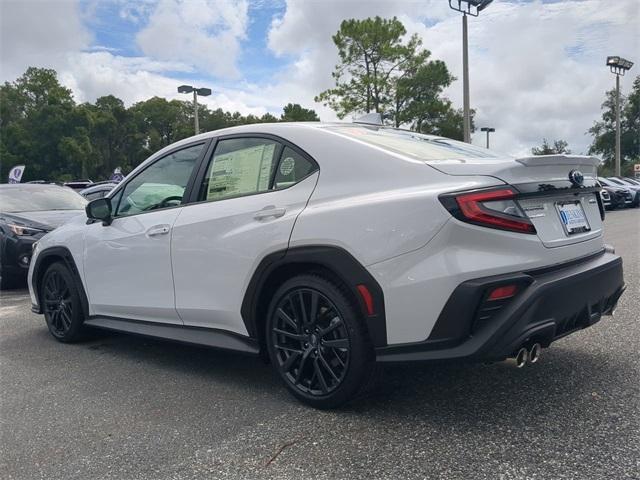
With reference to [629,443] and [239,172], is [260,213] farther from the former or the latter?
[629,443]

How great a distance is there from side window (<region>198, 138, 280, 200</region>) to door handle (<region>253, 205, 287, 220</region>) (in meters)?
0.17

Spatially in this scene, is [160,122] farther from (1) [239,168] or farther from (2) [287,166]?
(2) [287,166]

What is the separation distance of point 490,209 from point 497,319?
50 cm

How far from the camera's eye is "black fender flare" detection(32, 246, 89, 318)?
4551 millimetres

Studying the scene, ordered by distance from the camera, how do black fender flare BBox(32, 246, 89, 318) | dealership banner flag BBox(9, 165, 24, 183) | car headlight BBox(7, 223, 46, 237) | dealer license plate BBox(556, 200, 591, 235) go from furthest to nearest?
dealership banner flag BBox(9, 165, 24, 183)
car headlight BBox(7, 223, 46, 237)
black fender flare BBox(32, 246, 89, 318)
dealer license plate BBox(556, 200, 591, 235)

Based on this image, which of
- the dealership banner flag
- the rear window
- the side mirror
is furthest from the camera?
the dealership banner flag

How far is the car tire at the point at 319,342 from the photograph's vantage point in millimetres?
2803

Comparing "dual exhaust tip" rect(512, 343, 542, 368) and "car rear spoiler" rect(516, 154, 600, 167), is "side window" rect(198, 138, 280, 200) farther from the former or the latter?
"dual exhaust tip" rect(512, 343, 542, 368)

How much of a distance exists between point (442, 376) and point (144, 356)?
90.4 inches

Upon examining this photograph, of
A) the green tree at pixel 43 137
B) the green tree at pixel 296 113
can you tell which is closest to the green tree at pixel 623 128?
the green tree at pixel 296 113

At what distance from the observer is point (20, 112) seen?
180ft

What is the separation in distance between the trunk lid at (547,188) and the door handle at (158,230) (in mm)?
1809

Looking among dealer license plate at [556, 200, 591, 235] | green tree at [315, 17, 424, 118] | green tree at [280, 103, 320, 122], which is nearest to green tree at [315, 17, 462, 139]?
green tree at [315, 17, 424, 118]

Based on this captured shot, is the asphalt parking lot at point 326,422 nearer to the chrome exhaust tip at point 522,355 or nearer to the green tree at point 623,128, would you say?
the chrome exhaust tip at point 522,355
